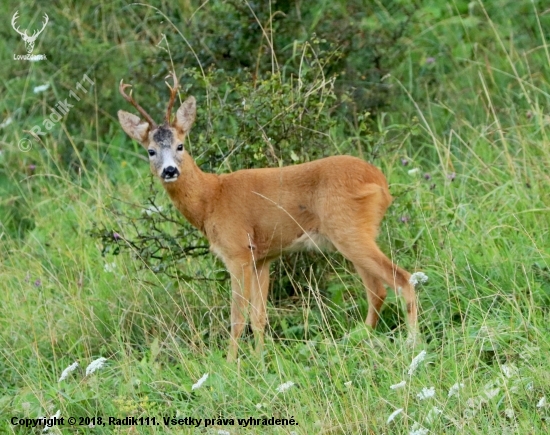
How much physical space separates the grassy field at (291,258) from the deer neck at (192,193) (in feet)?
0.78

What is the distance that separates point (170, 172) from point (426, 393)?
6.99ft

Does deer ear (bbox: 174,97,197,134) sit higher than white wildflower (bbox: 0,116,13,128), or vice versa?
deer ear (bbox: 174,97,197,134)

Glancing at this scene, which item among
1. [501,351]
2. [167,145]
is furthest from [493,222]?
[167,145]

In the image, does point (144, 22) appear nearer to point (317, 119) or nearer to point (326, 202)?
point (317, 119)

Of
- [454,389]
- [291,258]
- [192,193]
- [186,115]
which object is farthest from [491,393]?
[186,115]

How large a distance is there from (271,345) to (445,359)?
946 millimetres

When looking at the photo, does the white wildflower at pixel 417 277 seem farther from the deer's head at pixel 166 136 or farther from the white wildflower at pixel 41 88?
the white wildflower at pixel 41 88

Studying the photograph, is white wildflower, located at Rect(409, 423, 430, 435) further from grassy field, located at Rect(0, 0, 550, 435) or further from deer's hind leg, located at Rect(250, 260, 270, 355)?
deer's hind leg, located at Rect(250, 260, 270, 355)

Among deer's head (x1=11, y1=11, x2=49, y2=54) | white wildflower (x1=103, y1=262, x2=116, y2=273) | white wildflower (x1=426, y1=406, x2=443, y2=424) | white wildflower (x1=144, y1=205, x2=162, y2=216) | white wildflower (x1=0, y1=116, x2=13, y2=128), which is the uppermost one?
white wildflower (x1=426, y1=406, x2=443, y2=424)

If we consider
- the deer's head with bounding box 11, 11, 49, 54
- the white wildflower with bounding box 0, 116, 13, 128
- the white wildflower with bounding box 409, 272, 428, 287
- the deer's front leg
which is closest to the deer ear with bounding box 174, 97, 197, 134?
the deer's front leg

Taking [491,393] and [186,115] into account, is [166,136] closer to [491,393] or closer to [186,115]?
[186,115]

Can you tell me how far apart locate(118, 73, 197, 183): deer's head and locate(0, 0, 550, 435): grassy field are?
206mm

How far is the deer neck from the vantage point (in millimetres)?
6059

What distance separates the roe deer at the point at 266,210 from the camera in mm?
5672
